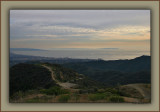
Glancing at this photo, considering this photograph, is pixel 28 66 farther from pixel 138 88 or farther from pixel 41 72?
pixel 138 88

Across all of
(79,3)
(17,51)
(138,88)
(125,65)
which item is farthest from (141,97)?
(17,51)

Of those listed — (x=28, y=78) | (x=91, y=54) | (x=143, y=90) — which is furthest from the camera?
(x=28, y=78)

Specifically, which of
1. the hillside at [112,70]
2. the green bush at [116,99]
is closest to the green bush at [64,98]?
the hillside at [112,70]

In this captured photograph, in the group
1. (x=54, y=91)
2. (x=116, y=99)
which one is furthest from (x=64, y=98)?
(x=116, y=99)

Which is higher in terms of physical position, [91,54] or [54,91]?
[91,54]

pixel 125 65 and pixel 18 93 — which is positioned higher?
pixel 125 65

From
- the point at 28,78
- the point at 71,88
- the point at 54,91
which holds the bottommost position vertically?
the point at 54,91

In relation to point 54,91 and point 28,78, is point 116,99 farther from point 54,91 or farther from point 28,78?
point 28,78

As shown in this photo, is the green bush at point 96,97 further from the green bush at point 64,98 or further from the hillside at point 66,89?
the green bush at point 64,98

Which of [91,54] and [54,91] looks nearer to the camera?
[54,91]

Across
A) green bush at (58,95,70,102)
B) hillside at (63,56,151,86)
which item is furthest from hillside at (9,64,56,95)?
hillside at (63,56,151,86)

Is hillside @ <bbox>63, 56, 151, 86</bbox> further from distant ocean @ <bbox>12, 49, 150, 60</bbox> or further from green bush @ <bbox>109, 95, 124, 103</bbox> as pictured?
green bush @ <bbox>109, 95, 124, 103</bbox>
